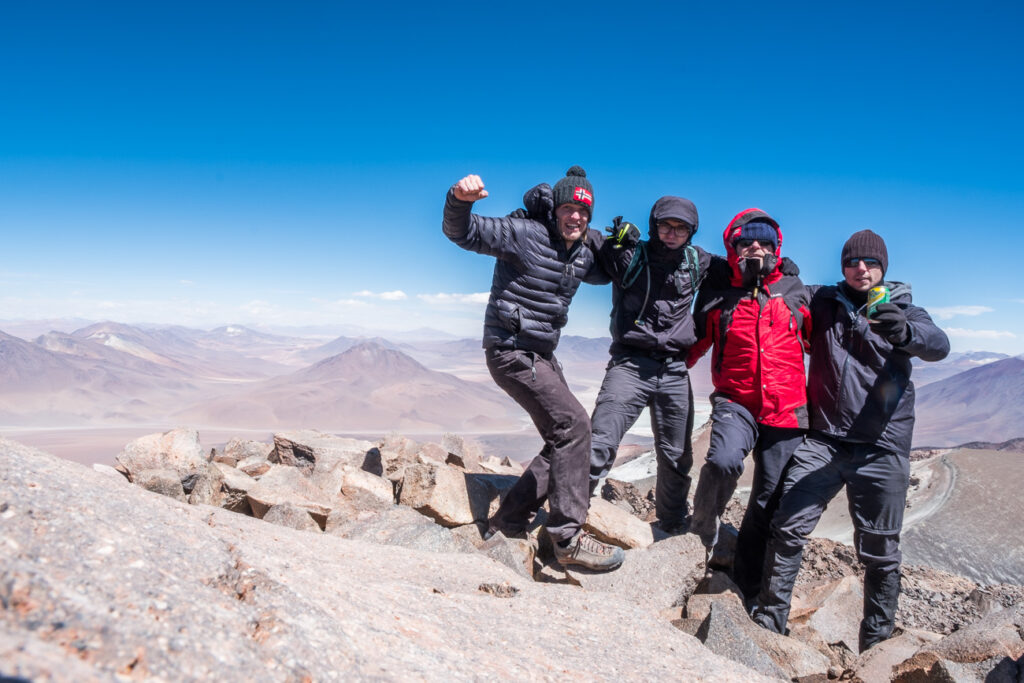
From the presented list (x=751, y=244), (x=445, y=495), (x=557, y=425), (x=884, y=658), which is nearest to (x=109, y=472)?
(x=445, y=495)

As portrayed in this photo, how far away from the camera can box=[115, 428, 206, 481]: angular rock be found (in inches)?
181

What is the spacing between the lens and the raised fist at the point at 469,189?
3.50 meters

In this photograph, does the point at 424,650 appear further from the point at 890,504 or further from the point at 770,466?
the point at 890,504

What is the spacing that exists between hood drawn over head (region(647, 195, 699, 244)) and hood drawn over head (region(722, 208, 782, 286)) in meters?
0.24

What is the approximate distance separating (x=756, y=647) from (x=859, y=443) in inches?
59.0

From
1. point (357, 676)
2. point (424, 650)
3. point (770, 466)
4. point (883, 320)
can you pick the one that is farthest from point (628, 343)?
point (357, 676)

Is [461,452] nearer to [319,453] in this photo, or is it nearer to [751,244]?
[319,453]

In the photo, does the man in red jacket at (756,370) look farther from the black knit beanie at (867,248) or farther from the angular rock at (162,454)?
the angular rock at (162,454)

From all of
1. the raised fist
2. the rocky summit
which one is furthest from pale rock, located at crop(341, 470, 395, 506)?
the raised fist

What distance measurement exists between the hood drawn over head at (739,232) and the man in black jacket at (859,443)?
395 millimetres

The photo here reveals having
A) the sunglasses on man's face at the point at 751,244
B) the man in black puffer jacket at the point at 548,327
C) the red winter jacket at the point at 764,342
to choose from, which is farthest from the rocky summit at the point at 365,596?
the sunglasses on man's face at the point at 751,244

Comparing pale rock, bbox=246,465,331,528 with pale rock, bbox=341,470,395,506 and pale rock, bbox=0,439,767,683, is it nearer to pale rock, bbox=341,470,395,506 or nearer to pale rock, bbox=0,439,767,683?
pale rock, bbox=341,470,395,506

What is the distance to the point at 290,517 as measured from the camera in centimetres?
381

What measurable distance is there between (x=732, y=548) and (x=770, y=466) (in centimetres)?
92
